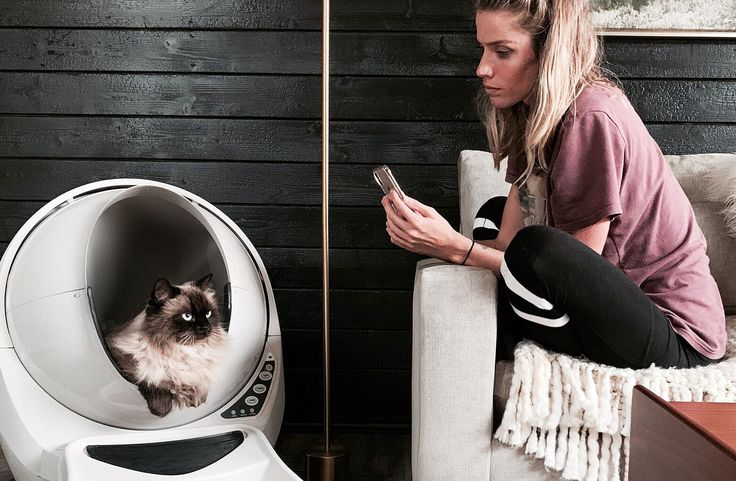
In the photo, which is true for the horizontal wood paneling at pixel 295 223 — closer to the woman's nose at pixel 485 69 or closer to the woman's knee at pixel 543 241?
the woman's nose at pixel 485 69

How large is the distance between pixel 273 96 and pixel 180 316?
87cm

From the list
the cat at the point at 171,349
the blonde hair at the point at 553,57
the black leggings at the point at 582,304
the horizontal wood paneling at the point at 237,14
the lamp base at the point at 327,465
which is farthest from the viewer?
the horizontal wood paneling at the point at 237,14

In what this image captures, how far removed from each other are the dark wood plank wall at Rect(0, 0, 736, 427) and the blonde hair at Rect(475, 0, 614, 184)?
26.2 inches

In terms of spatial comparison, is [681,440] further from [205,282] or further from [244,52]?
[244,52]

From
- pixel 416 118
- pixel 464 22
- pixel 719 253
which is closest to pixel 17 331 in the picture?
pixel 416 118

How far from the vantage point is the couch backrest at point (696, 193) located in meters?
1.83

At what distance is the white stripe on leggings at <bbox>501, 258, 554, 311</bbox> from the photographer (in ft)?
4.29

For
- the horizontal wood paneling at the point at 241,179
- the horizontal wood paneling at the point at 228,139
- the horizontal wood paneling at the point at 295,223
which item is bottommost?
the horizontal wood paneling at the point at 295,223

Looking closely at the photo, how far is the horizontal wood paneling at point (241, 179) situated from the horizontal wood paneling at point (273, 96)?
152mm

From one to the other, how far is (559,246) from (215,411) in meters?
0.84

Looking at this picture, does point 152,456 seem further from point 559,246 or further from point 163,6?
point 163,6

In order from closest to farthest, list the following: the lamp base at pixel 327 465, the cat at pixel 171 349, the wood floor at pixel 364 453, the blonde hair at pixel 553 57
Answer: the blonde hair at pixel 553 57 < the cat at pixel 171 349 < the lamp base at pixel 327 465 < the wood floor at pixel 364 453

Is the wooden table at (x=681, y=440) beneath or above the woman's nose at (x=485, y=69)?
beneath

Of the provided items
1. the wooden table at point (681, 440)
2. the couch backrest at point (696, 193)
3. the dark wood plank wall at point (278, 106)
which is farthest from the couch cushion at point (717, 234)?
the wooden table at point (681, 440)
